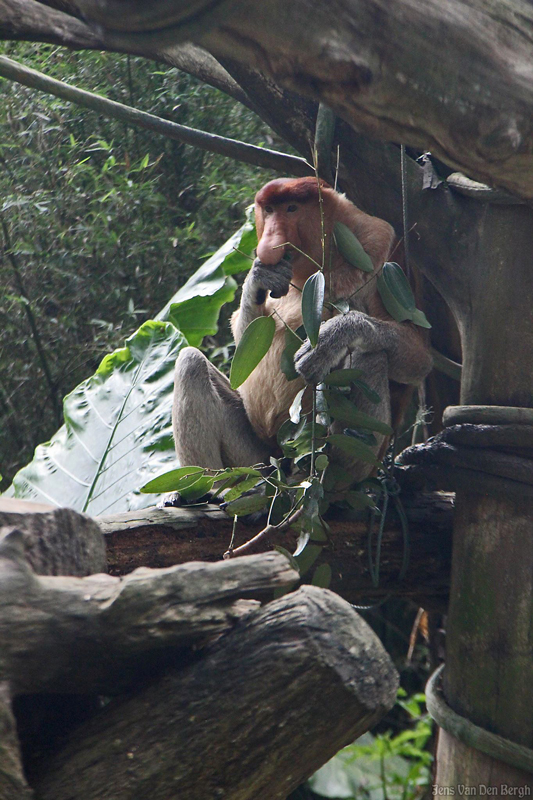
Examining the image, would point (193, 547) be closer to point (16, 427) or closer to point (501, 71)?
point (501, 71)

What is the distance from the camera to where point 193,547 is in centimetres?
223

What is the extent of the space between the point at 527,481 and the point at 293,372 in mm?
765

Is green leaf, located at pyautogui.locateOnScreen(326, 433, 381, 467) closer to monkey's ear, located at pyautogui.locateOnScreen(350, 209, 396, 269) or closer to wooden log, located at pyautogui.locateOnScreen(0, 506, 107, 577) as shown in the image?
monkey's ear, located at pyautogui.locateOnScreen(350, 209, 396, 269)

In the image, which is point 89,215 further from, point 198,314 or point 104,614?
point 104,614

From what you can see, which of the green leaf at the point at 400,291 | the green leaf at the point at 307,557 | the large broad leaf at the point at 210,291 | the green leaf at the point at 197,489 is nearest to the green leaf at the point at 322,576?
the green leaf at the point at 307,557

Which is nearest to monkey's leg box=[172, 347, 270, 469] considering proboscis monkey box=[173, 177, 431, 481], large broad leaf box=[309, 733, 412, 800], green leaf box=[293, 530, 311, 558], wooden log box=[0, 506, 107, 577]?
proboscis monkey box=[173, 177, 431, 481]

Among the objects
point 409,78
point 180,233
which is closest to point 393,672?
point 409,78

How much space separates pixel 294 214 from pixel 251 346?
75 centimetres

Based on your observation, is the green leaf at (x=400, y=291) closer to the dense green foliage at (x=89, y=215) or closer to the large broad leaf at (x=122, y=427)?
the large broad leaf at (x=122, y=427)

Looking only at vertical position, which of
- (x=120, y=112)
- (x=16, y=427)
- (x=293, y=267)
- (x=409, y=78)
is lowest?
(x=16, y=427)

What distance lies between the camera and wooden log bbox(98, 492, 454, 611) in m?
2.15

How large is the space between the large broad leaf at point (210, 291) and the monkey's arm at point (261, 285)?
0.69m

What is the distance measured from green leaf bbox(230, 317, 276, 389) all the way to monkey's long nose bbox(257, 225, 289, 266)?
48 cm

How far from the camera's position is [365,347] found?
2.62 m
